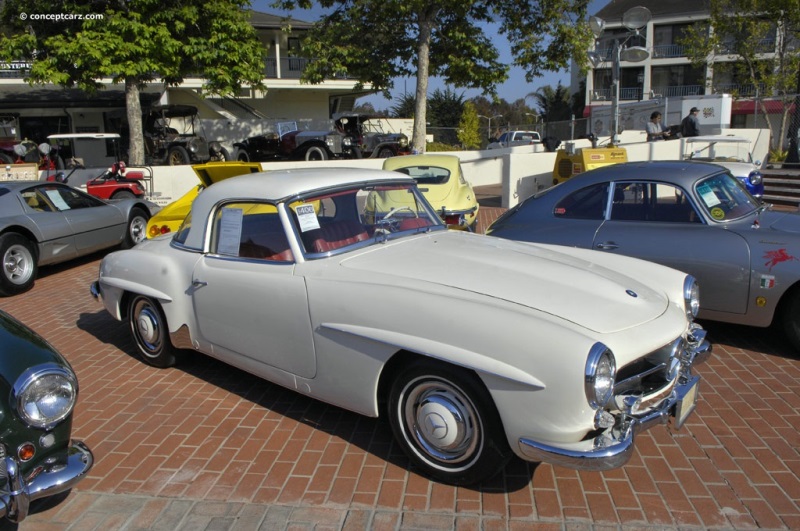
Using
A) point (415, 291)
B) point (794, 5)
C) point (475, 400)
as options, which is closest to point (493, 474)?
point (475, 400)

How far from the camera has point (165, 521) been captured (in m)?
2.92

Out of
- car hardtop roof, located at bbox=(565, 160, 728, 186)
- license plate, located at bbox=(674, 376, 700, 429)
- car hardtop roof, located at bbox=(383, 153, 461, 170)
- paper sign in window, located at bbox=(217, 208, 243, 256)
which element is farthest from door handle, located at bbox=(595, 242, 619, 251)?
car hardtop roof, located at bbox=(383, 153, 461, 170)

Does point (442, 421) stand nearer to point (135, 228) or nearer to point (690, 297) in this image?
point (690, 297)

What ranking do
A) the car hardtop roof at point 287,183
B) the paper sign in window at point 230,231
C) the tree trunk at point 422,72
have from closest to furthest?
the car hardtop roof at point 287,183 < the paper sign in window at point 230,231 < the tree trunk at point 422,72

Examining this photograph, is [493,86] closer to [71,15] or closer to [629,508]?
[71,15]

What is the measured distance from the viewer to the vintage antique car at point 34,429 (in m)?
2.42

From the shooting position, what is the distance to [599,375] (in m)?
2.63

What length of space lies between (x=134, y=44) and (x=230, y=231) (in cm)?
1328

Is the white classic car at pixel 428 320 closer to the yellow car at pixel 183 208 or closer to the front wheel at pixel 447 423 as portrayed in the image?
the front wheel at pixel 447 423

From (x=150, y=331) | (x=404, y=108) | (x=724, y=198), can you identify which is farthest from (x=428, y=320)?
(x=404, y=108)

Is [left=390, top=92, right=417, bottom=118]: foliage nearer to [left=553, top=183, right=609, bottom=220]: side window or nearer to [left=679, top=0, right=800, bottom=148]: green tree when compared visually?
[left=679, top=0, right=800, bottom=148]: green tree

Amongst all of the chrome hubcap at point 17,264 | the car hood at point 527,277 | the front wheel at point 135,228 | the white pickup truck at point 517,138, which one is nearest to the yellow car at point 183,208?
the front wheel at point 135,228

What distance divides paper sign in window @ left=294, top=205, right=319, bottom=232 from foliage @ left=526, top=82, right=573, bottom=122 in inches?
1982

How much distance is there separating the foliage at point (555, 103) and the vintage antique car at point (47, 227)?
46911 mm
